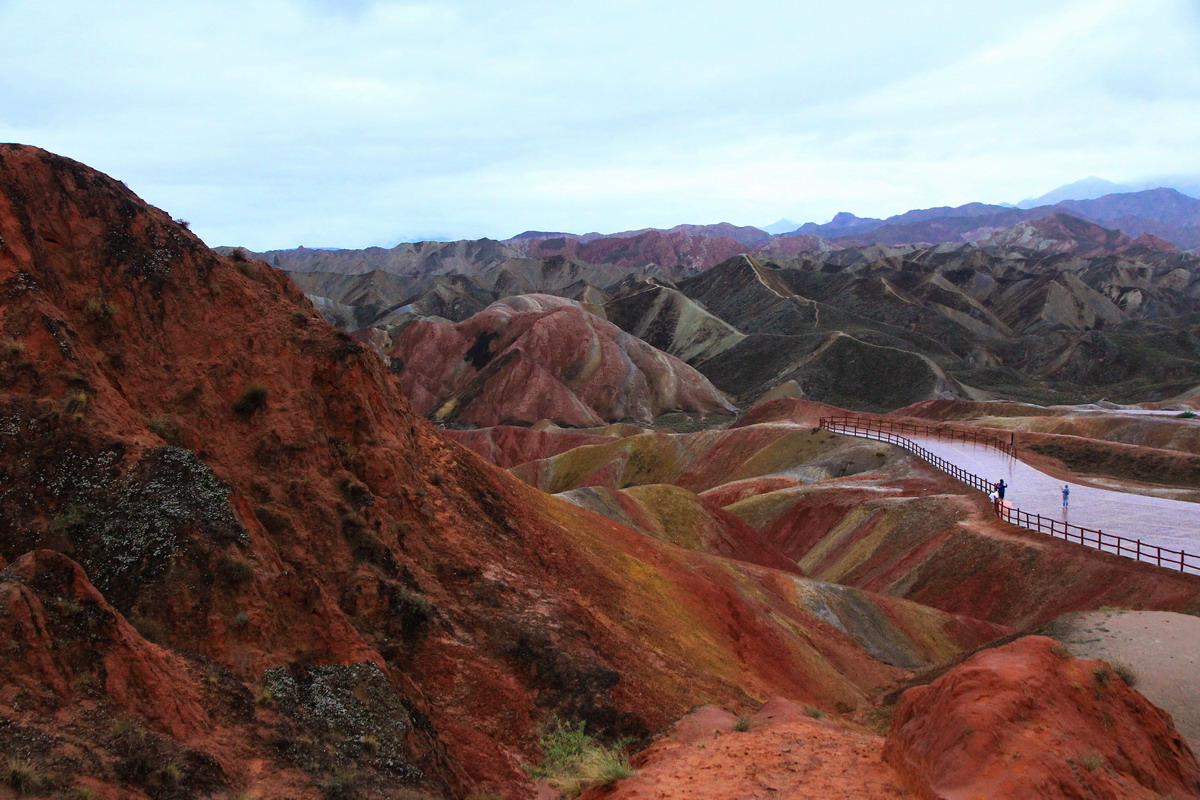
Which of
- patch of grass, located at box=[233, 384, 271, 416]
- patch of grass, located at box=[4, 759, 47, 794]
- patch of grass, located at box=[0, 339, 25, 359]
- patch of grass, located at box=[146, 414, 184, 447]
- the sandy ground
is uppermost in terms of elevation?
patch of grass, located at box=[0, 339, 25, 359]

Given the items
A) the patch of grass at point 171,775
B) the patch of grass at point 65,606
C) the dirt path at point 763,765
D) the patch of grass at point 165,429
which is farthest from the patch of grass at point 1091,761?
the patch of grass at point 165,429

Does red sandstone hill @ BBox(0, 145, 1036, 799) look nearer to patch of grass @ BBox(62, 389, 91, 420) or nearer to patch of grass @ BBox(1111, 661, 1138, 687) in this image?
patch of grass @ BBox(62, 389, 91, 420)

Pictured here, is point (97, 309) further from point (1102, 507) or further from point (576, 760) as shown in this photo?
point (1102, 507)

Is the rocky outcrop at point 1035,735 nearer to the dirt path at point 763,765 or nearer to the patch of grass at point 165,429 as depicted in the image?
the dirt path at point 763,765

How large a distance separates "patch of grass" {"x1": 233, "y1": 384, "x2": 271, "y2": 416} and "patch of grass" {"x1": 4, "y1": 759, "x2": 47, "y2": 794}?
9169 millimetres

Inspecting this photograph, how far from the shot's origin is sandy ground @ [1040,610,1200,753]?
46.9 ft

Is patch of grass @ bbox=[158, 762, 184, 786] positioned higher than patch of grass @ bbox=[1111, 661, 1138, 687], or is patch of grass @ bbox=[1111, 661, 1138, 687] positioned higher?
patch of grass @ bbox=[158, 762, 184, 786]

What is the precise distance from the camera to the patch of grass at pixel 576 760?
399 inches

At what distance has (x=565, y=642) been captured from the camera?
1573cm

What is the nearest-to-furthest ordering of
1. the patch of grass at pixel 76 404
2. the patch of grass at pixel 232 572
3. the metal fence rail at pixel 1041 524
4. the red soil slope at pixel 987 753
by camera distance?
1. the red soil slope at pixel 987 753
2. the patch of grass at pixel 232 572
3. the patch of grass at pixel 76 404
4. the metal fence rail at pixel 1041 524

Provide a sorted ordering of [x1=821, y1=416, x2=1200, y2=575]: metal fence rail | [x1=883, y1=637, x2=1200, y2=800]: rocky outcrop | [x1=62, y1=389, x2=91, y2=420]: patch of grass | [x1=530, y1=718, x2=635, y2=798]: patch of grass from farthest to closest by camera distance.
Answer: [x1=821, y1=416, x2=1200, y2=575]: metal fence rail
[x1=62, y1=389, x2=91, y2=420]: patch of grass
[x1=530, y1=718, x2=635, y2=798]: patch of grass
[x1=883, y1=637, x2=1200, y2=800]: rocky outcrop

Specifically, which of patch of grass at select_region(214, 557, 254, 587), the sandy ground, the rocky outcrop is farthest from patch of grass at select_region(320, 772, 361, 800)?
the sandy ground

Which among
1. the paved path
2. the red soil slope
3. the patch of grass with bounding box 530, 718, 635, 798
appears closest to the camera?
the red soil slope

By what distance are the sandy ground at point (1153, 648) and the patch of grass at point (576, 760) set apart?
8.98 m
